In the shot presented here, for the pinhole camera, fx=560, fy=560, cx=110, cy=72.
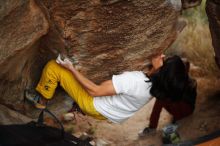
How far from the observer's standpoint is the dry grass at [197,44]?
266 inches

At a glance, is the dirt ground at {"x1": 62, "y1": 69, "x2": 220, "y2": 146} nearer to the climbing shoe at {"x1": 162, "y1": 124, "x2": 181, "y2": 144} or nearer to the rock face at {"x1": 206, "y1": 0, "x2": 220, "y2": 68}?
the climbing shoe at {"x1": 162, "y1": 124, "x2": 181, "y2": 144}

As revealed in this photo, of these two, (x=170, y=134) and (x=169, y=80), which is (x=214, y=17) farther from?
(x=170, y=134)

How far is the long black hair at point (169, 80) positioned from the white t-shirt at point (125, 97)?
3.0 inches

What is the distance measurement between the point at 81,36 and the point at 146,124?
70.4 inches

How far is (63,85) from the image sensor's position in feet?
15.2

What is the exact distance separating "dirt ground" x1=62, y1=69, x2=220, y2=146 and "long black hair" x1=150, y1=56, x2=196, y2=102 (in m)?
1.13

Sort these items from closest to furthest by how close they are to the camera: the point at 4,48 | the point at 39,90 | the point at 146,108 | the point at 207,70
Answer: the point at 4,48 → the point at 39,90 → the point at 146,108 → the point at 207,70

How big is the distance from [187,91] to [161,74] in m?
→ 1.13

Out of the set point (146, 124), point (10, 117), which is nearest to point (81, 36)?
point (10, 117)

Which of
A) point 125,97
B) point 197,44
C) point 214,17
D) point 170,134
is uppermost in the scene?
point 214,17

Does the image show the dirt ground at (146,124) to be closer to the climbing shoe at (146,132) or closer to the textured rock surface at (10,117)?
the climbing shoe at (146,132)

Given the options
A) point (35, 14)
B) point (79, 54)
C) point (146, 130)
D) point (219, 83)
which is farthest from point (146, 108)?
point (35, 14)

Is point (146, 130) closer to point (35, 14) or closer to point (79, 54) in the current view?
point (79, 54)

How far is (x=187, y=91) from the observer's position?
5.44m
